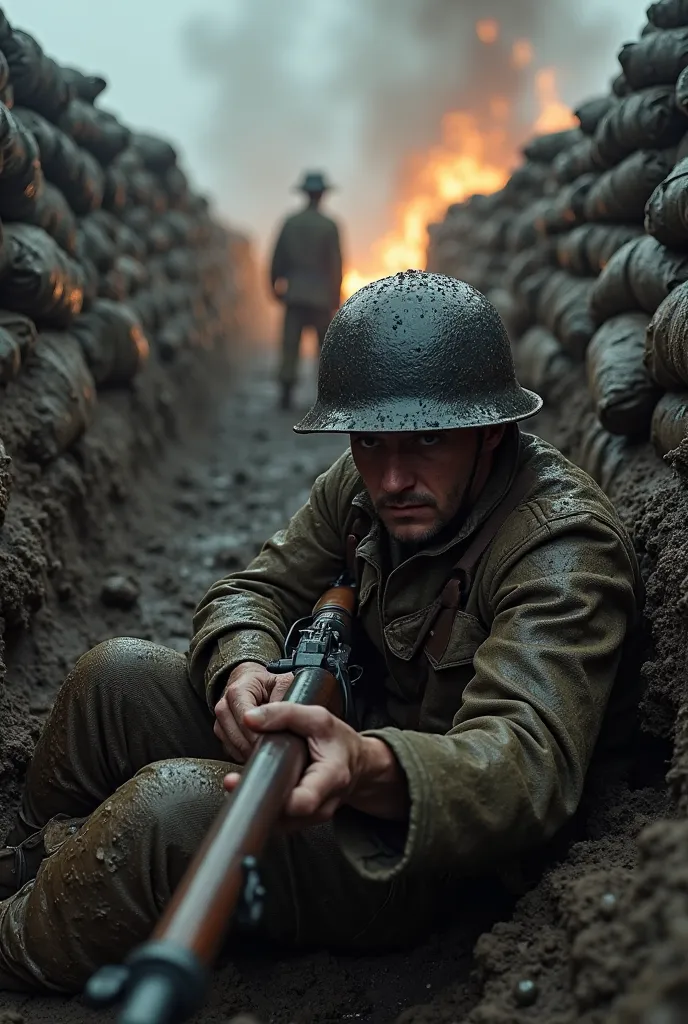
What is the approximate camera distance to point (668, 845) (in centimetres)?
154

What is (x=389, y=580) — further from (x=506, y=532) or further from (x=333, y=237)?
(x=333, y=237)

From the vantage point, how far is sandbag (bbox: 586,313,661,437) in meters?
3.47

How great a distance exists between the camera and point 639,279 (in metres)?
3.65

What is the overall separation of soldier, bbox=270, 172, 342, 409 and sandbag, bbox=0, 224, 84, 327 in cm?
497

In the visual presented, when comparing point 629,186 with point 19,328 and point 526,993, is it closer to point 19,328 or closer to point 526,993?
point 19,328

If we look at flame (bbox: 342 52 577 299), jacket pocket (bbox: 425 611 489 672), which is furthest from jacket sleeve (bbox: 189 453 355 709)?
flame (bbox: 342 52 577 299)

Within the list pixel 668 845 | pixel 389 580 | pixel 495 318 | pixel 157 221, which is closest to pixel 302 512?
pixel 389 580

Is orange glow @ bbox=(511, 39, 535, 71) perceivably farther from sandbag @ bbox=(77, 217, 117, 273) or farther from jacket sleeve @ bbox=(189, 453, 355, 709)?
jacket sleeve @ bbox=(189, 453, 355, 709)

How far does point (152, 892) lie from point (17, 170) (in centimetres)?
277

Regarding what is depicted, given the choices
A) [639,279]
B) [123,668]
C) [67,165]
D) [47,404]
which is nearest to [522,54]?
[67,165]

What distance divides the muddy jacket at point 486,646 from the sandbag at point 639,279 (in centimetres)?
132

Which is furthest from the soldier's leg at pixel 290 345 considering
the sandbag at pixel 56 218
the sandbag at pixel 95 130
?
the sandbag at pixel 56 218

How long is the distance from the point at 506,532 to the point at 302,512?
0.77 meters

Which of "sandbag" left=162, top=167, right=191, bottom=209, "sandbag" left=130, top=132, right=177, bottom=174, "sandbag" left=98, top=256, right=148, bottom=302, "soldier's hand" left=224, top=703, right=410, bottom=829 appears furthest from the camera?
"sandbag" left=162, top=167, right=191, bottom=209
